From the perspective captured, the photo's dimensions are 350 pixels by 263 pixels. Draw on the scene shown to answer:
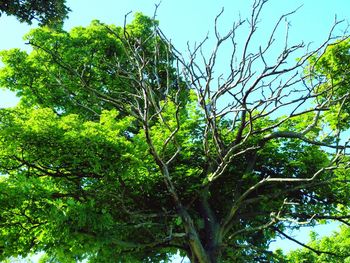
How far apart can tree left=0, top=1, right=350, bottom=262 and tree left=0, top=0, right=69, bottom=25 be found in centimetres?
150

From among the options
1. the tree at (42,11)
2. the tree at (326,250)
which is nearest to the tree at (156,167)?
the tree at (42,11)

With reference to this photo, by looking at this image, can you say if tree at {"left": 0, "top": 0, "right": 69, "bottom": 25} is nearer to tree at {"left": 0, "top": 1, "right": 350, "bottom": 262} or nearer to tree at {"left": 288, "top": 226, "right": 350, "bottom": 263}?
tree at {"left": 0, "top": 1, "right": 350, "bottom": 262}

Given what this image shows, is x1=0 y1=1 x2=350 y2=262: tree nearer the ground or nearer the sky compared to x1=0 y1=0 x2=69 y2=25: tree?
nearer the ground

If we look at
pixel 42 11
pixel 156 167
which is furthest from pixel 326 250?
pixel 42 11

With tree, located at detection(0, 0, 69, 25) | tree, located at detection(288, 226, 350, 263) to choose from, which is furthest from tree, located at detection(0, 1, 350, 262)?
tree, located at detection(288, 226, 350, 263)

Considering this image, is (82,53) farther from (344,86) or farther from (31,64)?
(344,86)

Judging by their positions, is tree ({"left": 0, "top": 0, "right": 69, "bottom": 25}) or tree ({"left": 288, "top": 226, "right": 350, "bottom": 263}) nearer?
tree ({"left": 0, "top": 0, "right": 69, "bottom": 25})

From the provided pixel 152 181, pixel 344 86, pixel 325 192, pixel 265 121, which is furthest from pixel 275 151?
pixel 152 181

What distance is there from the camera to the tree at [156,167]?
30.0 ft

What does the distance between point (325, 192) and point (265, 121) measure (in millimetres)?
3184

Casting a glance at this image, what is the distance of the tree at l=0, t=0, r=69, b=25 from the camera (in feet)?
35.1

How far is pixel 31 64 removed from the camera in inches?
635

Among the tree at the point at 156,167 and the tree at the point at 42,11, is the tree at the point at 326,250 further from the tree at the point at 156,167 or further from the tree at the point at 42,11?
the tree at the point at 42,11

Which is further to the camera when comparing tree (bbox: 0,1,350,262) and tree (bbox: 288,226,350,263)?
tree (bbox: 288,226,350,263)
